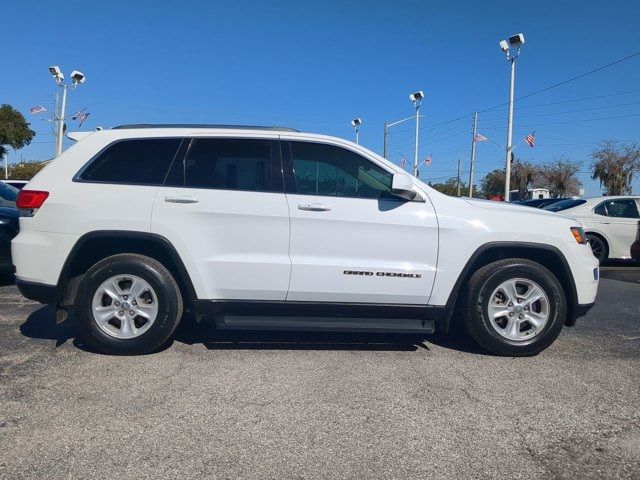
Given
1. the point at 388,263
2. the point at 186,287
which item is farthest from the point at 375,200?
the point at 186,287

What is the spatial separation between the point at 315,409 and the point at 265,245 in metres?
1.49

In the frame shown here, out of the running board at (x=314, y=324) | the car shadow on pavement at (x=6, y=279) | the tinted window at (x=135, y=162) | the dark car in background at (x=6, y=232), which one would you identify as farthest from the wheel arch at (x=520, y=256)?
the car shadow on pavement at (x=6, y=279)

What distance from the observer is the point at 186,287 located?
4605 millimetres

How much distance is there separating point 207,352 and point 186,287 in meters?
0.65

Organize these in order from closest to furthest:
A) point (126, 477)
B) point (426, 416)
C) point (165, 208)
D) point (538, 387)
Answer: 1. point (126, 477)
2. point (426, 416)
3. point (538, 387)
4. point (165, 208)

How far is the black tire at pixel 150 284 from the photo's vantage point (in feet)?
14.9

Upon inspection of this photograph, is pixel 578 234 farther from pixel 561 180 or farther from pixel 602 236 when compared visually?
pixel 561 180

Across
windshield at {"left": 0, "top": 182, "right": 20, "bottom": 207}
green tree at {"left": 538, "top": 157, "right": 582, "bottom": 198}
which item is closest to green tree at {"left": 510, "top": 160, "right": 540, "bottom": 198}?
green tree at {"left": 538, "top": 157, "right": 582, "bottom": 198}

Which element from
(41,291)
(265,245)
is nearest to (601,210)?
(265,245)

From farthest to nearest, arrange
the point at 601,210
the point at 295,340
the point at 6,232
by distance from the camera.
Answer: the point at 601,210 → the point at 6,232 → the point at 295,340

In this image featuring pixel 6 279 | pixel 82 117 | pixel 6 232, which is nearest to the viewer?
pixel 6 232

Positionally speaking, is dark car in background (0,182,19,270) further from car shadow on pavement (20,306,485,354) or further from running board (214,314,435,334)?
running board (214,314,435,334)

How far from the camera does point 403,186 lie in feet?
14.7

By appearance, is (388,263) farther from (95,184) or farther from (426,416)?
(95,184)
